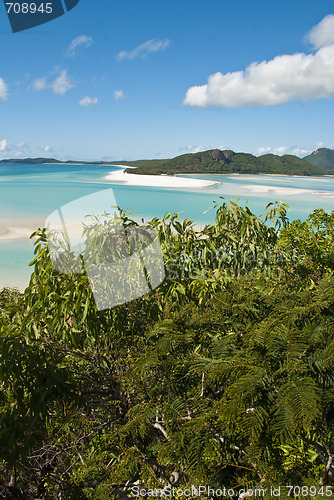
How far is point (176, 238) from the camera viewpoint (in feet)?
8.77

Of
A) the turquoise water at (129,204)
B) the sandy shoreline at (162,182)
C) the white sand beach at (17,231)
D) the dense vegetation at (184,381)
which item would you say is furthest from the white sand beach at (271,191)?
the dense vegetation at (184,381)

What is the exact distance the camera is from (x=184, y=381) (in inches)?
63.2

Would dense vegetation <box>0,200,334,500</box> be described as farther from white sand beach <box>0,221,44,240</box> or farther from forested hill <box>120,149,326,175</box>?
forested hill <box>120,149,326,175</box>

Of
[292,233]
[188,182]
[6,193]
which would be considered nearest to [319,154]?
[188,182]

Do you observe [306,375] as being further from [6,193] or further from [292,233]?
[6,193]

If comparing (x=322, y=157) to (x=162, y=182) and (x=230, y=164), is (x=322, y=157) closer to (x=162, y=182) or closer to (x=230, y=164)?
(x=230, y=164)

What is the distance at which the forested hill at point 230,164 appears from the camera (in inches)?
1644

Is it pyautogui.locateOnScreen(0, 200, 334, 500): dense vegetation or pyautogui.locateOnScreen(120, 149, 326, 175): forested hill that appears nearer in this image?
pyautogui.locateOnScreen(0, 200, 334, 500): dense vegetation

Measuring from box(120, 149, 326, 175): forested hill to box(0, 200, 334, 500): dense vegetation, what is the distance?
1437 inches

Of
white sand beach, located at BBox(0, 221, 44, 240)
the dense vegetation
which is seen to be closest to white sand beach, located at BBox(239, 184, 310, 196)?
white sand beach, located at BBox(0, 221, 44, 240)

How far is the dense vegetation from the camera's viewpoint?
1.18m

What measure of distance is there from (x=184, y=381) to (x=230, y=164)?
47841 millimetres

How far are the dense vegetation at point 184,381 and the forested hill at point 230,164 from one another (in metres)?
36.5

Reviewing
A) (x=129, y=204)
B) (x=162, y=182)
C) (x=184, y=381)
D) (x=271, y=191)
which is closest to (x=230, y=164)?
(x=162, y=182)
